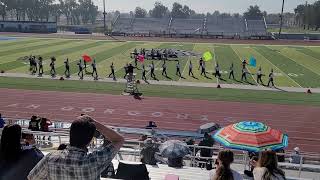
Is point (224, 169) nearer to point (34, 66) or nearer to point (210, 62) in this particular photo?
point (34, 66)

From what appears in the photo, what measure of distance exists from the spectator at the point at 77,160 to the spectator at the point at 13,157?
455 millimetres

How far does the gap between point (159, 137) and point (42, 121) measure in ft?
13.5

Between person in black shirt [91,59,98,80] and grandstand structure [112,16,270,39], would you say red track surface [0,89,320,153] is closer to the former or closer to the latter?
person in black shirt [91,59,98,80]

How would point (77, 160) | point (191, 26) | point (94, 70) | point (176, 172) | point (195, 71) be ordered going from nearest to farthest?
point (77, 160), point (176, 172), point (94, 70), point (195, 71), point (191, 26)

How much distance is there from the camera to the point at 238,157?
1411 cm

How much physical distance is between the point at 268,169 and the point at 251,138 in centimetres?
483

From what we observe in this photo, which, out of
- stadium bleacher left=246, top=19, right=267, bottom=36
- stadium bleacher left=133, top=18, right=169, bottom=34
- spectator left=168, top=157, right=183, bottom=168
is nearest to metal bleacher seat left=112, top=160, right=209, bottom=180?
spectator left=168, top=157, right=183, bottom=168

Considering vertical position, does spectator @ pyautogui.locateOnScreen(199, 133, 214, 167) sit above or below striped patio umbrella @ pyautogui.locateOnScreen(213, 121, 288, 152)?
below

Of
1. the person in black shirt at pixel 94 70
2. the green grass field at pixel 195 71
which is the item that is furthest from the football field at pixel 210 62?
the person in black shirt at pixel 94 70

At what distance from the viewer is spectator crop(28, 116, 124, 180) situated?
142 inches

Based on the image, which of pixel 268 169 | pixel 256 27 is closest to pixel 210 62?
pixel 268 169

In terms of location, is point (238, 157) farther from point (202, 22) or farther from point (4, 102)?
point (202, 22)

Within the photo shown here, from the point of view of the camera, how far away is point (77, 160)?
3.66 m

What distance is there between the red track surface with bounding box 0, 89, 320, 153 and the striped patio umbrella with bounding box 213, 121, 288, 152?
750 centimetres
